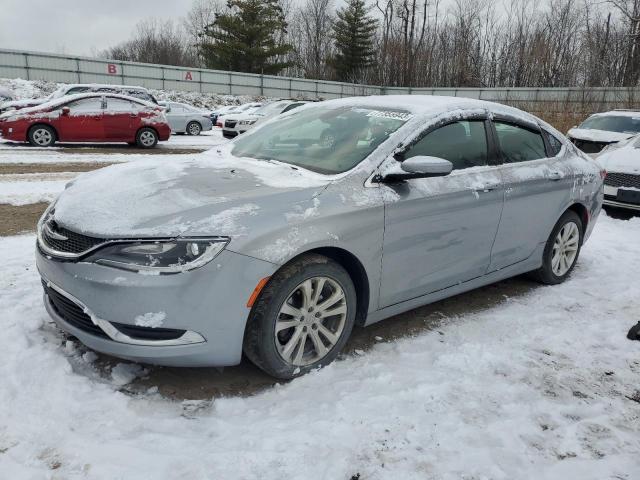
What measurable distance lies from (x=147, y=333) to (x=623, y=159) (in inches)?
311

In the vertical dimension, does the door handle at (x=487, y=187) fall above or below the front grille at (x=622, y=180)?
above

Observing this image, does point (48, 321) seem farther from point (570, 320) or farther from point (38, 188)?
point (38, 188)

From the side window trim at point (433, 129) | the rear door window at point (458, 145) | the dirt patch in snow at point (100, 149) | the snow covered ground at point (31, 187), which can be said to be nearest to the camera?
the side window trim at point (433, 129)

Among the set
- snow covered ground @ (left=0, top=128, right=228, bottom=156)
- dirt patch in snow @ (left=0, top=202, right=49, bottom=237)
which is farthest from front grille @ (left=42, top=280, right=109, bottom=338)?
snow covered ground @ (left=0, top=128, right=228, bottom=156)

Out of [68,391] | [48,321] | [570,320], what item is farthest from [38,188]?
[570,320]

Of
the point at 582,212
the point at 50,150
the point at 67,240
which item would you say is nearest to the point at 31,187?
the point at 50,150

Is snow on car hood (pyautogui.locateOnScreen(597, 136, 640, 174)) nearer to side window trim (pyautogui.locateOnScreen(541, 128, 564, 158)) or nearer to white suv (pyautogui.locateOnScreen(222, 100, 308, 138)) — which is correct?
side window trim (pyautogui.locateOnScreen(541, 128, 564, 158))

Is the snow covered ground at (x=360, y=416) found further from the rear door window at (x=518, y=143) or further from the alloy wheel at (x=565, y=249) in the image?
the rear door window at (x=518, y=143)

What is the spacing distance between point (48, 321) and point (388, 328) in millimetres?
2282

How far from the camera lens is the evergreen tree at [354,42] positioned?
5331 centimetres

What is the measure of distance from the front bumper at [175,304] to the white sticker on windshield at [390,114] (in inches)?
61.2

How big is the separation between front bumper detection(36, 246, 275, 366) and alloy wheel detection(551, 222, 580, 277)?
3151mm

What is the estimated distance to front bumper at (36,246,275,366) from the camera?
8.05 feet

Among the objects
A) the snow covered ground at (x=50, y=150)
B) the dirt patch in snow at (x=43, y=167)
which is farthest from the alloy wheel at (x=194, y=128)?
the dirt patch in snow at (x=43, y=167)
